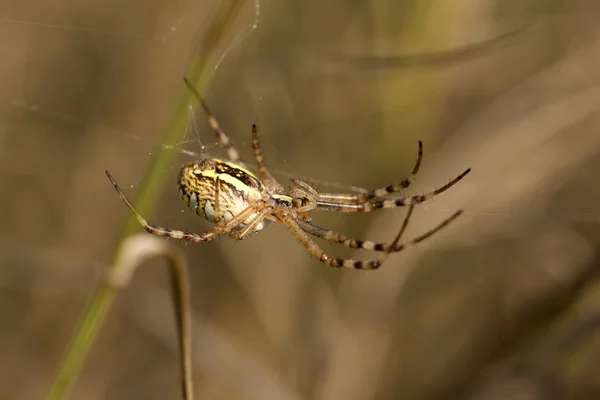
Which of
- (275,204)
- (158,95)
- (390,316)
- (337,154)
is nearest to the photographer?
(275,204)

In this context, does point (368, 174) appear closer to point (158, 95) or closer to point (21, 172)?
point (158, 95)

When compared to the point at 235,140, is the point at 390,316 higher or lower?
lower

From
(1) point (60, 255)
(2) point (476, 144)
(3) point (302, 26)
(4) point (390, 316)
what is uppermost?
(3) point (302, 26)

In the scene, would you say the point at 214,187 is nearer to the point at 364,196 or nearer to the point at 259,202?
the point at 259,202

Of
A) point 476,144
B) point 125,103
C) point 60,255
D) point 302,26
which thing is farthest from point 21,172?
point 476,144

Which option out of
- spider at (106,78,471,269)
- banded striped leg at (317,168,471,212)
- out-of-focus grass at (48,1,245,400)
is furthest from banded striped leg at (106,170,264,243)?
out-of-focus grass at (48,1,245,400)

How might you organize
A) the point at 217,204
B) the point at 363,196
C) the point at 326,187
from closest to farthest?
the point at 217,204 → the point at 363,196 → the point at 326,187

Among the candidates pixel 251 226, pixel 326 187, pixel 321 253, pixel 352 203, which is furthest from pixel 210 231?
pixel 326 187
